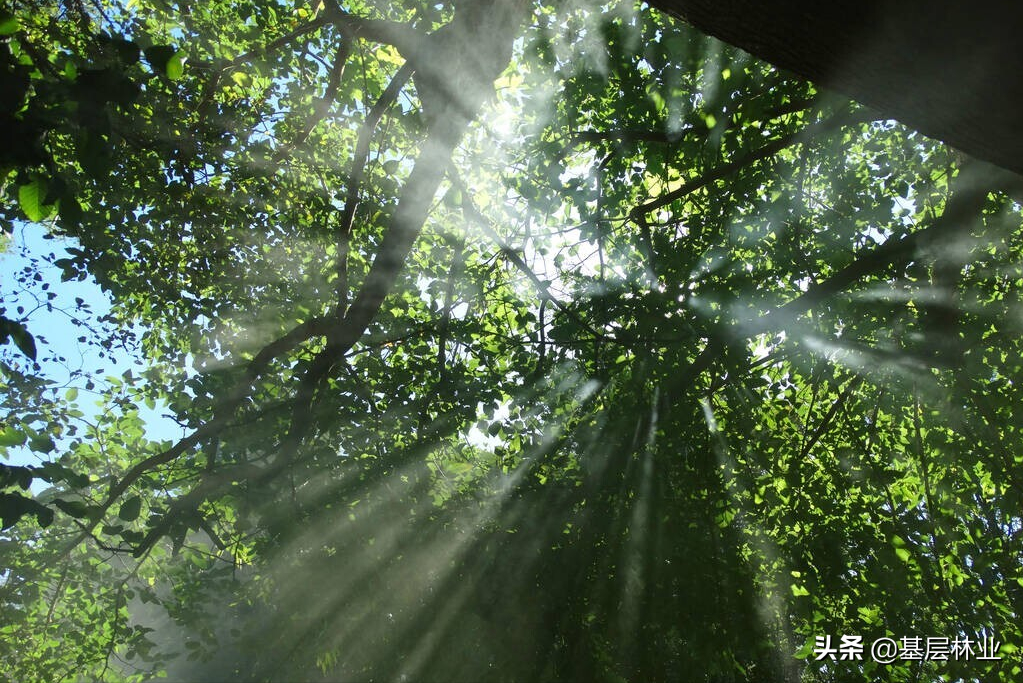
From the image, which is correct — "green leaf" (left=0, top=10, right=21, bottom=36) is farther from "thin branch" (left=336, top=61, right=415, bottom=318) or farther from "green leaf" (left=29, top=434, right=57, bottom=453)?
"thin branch" (left=336, top=61, right=415, bottom=318)

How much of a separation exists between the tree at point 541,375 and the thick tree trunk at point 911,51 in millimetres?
3034

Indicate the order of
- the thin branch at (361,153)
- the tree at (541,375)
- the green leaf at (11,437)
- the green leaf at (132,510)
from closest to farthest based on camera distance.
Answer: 1. the green leaf at (11,437)
2. the green leaf at (132,510)
3. the tree at (541,375)
4. the thin branch at (361,153)

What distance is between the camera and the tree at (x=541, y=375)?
5477 millimetres

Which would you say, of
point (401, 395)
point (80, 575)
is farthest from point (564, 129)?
point (80, 575)

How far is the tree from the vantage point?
18.0 ft

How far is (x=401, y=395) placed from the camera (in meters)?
6.52

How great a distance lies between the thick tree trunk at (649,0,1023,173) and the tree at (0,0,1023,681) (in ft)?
9.95

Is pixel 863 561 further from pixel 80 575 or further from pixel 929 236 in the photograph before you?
pixel 80 575

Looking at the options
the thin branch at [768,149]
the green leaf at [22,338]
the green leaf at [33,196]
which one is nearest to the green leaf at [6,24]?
the green leaf at [33,196]

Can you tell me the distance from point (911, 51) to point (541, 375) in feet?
16.5

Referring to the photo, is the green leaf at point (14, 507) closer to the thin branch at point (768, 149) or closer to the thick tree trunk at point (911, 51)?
the thick tree trunk at point (911, 51)

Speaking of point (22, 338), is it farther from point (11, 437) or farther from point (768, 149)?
point (768, 149)

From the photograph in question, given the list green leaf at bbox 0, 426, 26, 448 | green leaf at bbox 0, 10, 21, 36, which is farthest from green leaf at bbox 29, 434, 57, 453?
green leaf at bbox 0, 10, 21, 36

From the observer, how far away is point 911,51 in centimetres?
166
